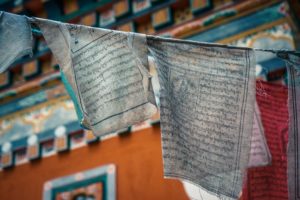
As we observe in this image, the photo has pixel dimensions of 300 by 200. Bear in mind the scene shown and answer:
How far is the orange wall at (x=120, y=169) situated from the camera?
3.54 metres

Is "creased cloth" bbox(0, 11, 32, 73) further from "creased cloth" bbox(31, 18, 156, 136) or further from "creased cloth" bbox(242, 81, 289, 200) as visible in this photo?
"creased cloth" bbox(242, 81, 289, 200)

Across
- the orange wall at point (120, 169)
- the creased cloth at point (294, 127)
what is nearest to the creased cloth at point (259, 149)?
the creased cloth at point (294, 127)

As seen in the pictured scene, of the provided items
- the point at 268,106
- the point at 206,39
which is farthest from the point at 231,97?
the point at 206,39

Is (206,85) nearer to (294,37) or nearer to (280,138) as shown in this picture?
(280,138)

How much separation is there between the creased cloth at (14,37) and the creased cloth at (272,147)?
1175 millimetres

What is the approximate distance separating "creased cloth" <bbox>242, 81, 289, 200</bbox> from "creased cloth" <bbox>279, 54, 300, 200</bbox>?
162 millimetres

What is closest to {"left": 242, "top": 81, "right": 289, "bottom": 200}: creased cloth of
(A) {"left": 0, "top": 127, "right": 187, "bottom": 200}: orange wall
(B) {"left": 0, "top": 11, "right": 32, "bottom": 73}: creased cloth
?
(A) {"left": 0, "top": 127, "right": 187, "bottom": 200}: orange wall

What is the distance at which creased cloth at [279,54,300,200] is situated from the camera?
6.90 feet

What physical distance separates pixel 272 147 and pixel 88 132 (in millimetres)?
1856

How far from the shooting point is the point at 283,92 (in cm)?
273

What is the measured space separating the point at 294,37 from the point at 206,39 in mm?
722

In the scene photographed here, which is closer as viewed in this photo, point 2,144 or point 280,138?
→ point 280,138

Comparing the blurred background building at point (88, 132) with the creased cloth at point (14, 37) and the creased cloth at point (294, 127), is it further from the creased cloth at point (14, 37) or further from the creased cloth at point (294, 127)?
the creased cloth at point (14, 37)

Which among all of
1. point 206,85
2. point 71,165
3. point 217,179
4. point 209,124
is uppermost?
point 71,165
